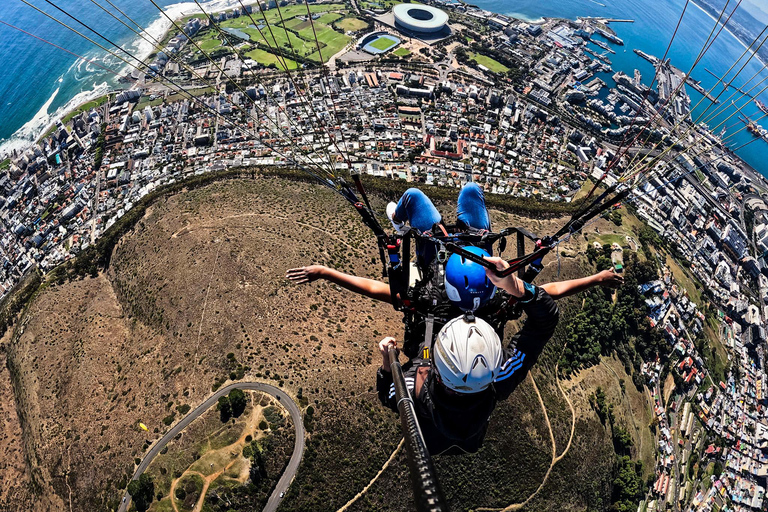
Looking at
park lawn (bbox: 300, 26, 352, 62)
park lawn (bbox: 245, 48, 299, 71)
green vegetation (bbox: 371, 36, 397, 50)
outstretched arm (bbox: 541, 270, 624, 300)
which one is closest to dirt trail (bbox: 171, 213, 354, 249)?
outstretched arm (bbox: 541, 270, 624, 300)

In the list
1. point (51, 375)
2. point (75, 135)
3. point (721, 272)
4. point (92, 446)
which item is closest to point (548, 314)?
point (92, 446)

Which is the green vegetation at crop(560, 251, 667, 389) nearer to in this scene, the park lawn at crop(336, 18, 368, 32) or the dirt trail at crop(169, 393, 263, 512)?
the dirt trail at crop(169, 393, 263, 512)

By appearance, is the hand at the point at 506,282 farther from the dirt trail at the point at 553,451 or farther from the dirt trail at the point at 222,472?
the dirt trail at the point at 553,451

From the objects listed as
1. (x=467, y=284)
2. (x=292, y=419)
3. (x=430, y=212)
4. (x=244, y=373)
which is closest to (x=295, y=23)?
(x=244, y=373)

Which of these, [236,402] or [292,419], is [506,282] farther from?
[236,402]

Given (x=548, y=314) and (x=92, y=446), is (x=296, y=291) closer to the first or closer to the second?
(x=92, y=446)

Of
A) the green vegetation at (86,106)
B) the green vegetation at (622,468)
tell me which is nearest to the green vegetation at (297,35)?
the green vegetation at (86,106)

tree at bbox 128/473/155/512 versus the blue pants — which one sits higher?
the blue pants
